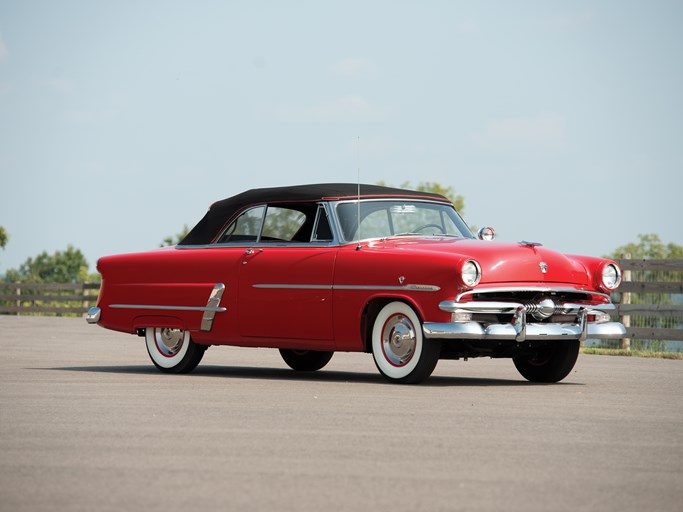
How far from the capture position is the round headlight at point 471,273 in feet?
33.3

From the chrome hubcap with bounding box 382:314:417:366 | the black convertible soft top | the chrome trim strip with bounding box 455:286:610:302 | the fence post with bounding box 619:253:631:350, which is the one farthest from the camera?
the fence post with bounding box 619:253:631:350

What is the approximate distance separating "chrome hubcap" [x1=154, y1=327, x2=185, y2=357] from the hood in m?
2.42

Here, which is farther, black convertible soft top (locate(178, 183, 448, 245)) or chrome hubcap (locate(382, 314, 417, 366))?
black convertible soft top (locate(178, 183, 448, 245))

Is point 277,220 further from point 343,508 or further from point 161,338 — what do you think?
point 343,508

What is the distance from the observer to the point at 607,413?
866 cm

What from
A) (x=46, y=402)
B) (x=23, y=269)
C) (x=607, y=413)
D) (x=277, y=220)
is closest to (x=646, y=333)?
(x=277, y=220)

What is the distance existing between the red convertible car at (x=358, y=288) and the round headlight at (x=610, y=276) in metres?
0.01

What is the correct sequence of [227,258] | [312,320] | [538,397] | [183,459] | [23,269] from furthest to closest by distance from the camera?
1. [23,269]
2. [227,258]
3. [312,320]
4. [538,397]
5. [183,459]

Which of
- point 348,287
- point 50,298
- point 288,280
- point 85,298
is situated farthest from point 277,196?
point 50,298

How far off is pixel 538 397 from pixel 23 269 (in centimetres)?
15722

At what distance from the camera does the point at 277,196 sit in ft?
39.4

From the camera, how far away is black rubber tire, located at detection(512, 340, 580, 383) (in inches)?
449

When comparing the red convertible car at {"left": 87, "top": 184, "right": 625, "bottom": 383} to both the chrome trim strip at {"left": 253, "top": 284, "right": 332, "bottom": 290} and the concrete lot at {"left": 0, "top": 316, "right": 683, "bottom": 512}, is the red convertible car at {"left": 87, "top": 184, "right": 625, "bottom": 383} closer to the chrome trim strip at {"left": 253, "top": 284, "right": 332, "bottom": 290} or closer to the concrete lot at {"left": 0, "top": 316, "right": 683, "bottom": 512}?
the chrome trim strip at {"left": 253, "top": 284, "right": 332, "bottom": 290}

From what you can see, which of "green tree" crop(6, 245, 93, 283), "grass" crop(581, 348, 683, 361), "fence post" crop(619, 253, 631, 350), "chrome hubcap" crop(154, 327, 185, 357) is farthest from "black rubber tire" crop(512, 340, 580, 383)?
"green tree" crop(6, 245, 93, 283)
